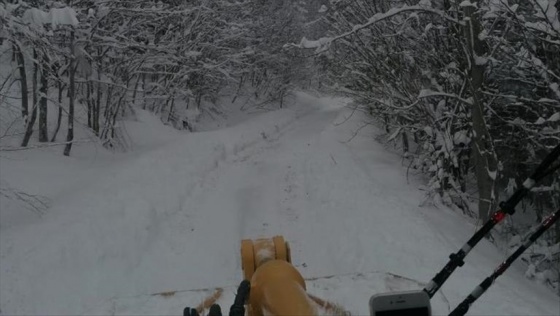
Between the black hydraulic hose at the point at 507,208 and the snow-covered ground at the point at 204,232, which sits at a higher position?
the black hydraulic hose at the point at 507,208

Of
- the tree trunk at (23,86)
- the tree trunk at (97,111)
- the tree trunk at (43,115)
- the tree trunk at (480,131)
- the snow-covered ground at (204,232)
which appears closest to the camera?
the snow-covered ground at (204,232)

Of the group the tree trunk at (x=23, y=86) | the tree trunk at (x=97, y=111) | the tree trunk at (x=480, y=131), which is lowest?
the tree trunk at (x=97, y=111)

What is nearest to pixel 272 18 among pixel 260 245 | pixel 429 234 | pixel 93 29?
pixel 93 29

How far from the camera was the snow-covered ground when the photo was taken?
644cm

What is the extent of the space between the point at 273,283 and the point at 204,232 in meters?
7.84

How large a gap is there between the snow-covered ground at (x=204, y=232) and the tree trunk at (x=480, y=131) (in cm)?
77

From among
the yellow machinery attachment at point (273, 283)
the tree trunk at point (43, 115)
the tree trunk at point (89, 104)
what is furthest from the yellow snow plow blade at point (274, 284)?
the tree trunk at point (89, 104)

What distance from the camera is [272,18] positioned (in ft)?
112

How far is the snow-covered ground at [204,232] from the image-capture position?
21.1ft

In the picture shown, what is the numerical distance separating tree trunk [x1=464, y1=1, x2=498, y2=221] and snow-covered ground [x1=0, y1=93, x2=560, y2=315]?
77 cm

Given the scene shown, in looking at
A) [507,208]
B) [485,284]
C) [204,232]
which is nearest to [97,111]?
[204,232]

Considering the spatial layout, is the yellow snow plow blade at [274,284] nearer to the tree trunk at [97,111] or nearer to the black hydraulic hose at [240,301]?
the black hydraulic hose at [240,301]

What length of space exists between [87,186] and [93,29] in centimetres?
431

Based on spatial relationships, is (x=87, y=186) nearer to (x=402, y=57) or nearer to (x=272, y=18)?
(x=402, y=57)
